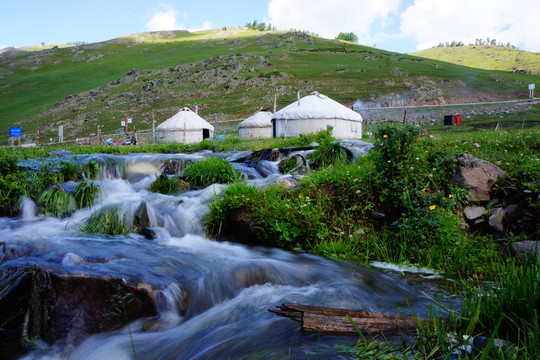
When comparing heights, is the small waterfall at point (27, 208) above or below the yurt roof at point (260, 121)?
below

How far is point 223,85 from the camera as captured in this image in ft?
218

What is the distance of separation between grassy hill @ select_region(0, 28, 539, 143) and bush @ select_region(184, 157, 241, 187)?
41.6 m

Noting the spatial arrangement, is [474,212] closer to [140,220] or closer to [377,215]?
[377,215]

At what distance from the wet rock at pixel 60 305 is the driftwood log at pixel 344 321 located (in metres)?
1.57

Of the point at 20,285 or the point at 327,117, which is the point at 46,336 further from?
the point at 327,117

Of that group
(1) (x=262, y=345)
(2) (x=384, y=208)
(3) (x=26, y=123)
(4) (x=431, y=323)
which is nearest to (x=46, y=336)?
(1) (x=262, y=345)

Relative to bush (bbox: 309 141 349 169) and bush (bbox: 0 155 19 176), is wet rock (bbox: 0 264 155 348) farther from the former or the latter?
bush (bbox: 309 141 349 169)

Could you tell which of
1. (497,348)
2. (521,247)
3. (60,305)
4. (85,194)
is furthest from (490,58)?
(60,305)

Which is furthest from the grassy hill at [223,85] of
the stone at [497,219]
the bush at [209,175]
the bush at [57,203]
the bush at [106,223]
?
the stone at [497,219]

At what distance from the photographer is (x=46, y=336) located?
3176 millimetres

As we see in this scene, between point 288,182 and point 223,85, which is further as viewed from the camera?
point 223,85

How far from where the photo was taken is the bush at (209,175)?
8.48 meters

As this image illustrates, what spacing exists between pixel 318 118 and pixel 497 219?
830 inches

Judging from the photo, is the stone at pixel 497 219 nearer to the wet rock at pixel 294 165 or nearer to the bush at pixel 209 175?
the wet rock at pixel 294 165
